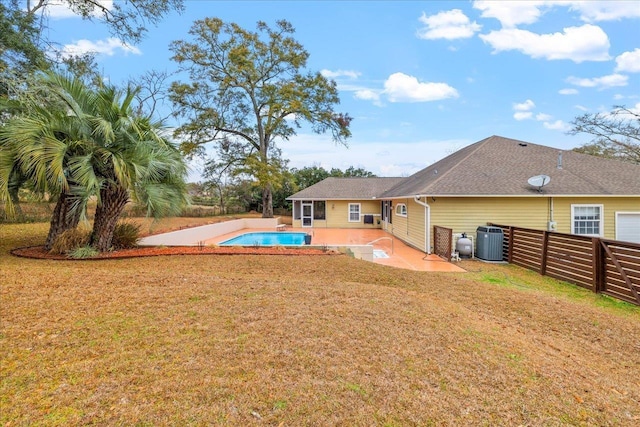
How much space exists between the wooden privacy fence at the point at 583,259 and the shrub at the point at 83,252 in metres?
12.1

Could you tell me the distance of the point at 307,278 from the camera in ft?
21.2

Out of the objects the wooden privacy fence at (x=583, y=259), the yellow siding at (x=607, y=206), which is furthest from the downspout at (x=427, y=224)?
the yellow siding at (x=607, y=206)

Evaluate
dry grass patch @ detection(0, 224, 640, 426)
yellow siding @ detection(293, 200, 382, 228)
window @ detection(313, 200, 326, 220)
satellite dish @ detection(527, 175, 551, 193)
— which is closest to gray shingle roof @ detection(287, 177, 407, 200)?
yellow siding @ detection(293, 200, 382, 228)

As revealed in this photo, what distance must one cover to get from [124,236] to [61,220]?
1.58 m

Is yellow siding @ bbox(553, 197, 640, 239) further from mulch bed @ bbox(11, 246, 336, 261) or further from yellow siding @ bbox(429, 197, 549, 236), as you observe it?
mulch bed @ bbox(11, 246, 336, 261)

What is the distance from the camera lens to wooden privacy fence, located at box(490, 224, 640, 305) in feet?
20.7

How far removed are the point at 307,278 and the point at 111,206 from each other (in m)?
5.85

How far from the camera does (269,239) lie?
1722 cm

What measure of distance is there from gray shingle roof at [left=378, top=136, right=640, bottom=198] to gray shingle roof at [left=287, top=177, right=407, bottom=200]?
344 inches

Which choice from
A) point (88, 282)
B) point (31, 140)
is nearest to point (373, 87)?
point (31, 140)

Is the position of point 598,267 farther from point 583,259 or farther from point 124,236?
point 124,236

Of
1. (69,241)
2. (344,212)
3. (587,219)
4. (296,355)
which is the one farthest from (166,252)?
(344,212)

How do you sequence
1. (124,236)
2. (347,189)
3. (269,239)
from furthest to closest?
1. (347,189)
2. (269,239)
3. (124,236)

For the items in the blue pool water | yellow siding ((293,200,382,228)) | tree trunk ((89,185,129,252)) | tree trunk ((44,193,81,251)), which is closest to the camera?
tree trunk ((89,185,129,252))
